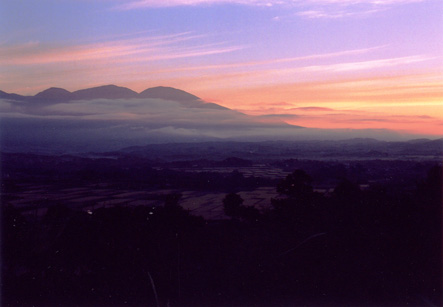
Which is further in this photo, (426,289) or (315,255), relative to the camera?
(315,255)

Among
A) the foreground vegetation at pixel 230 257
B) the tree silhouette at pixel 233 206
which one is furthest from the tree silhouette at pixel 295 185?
the foreground vegetation at pixel 230 257

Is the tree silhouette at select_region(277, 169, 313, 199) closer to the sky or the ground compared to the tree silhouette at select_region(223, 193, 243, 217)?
closer to the sky

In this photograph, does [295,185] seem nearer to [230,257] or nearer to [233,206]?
[233,206]

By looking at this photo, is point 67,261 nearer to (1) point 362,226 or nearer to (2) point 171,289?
(2) point 171,289

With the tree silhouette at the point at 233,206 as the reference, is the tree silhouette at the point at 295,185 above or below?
above

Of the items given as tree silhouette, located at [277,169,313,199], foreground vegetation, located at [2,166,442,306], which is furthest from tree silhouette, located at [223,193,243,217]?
foreground vegetation, located at [2,166,442,306]

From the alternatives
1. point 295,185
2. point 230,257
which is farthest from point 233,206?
point 230,257

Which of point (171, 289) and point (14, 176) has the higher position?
point (14, 176)

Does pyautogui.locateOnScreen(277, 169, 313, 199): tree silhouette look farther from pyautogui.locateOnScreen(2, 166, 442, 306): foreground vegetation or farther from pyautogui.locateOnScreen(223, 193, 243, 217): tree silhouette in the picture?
pyautogui.locateOnScreen(2, 166, 442, 306): foreground vegetation

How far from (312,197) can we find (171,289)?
15.6 feet

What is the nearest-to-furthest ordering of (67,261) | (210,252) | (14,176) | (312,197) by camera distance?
(67,261), (210,252), (312,197), (14,176)

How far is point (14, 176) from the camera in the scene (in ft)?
50.0

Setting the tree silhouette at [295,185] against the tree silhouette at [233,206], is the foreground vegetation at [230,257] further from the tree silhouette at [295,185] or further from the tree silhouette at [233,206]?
the tree silhouette at [233,206]

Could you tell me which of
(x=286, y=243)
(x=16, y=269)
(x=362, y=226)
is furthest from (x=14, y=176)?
(x=362, y=226)
